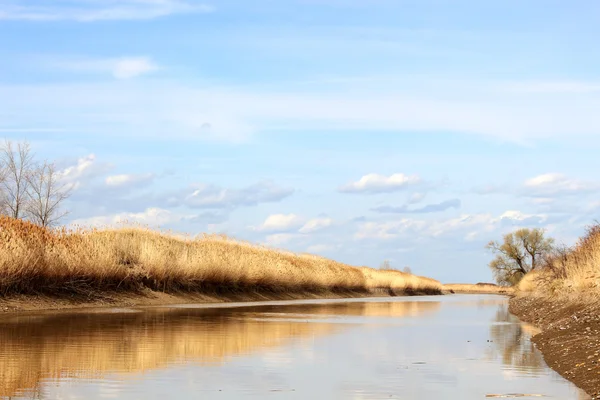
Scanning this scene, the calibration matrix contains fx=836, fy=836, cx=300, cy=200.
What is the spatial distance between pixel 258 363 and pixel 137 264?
23.4 metres

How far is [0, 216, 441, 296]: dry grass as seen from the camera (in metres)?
26.2

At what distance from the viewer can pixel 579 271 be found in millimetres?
24359

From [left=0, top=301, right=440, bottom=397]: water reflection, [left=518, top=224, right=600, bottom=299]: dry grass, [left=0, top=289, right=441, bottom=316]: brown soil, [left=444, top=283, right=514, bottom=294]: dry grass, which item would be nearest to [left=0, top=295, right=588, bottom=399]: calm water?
[left=0, top=301, right=440, bottom=397]: water reflection

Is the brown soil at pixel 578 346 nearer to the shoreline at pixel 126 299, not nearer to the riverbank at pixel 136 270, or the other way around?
the shoreline at pixel 126 299

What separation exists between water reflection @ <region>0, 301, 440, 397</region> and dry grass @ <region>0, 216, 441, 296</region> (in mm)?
4045

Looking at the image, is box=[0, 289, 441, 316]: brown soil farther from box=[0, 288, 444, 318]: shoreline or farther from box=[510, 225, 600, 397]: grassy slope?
box=[510, 225, 600, 397]: grassy slope

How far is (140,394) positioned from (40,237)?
20.7 metres

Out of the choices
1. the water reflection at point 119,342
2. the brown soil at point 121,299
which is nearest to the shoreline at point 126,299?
the brown soil at point 121,299

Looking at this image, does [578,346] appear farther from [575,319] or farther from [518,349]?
[575,319]

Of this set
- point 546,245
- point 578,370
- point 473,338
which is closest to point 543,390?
point 578,370

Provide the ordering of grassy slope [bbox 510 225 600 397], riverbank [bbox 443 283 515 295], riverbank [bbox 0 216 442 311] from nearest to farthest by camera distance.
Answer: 1. grassy slope [bbox 510 225 600 397]
2. riverbank [bbox 0 216 442 311]
3. riverbank [bbox 443 283 515 295]

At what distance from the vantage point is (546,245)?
327 feet

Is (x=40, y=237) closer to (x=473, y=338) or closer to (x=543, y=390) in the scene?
(x=473, y=338)

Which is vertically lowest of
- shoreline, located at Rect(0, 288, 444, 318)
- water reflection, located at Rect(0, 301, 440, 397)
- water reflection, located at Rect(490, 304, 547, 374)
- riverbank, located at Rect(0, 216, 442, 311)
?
water reflection, located at Rect(490, 304, 547, 374)
